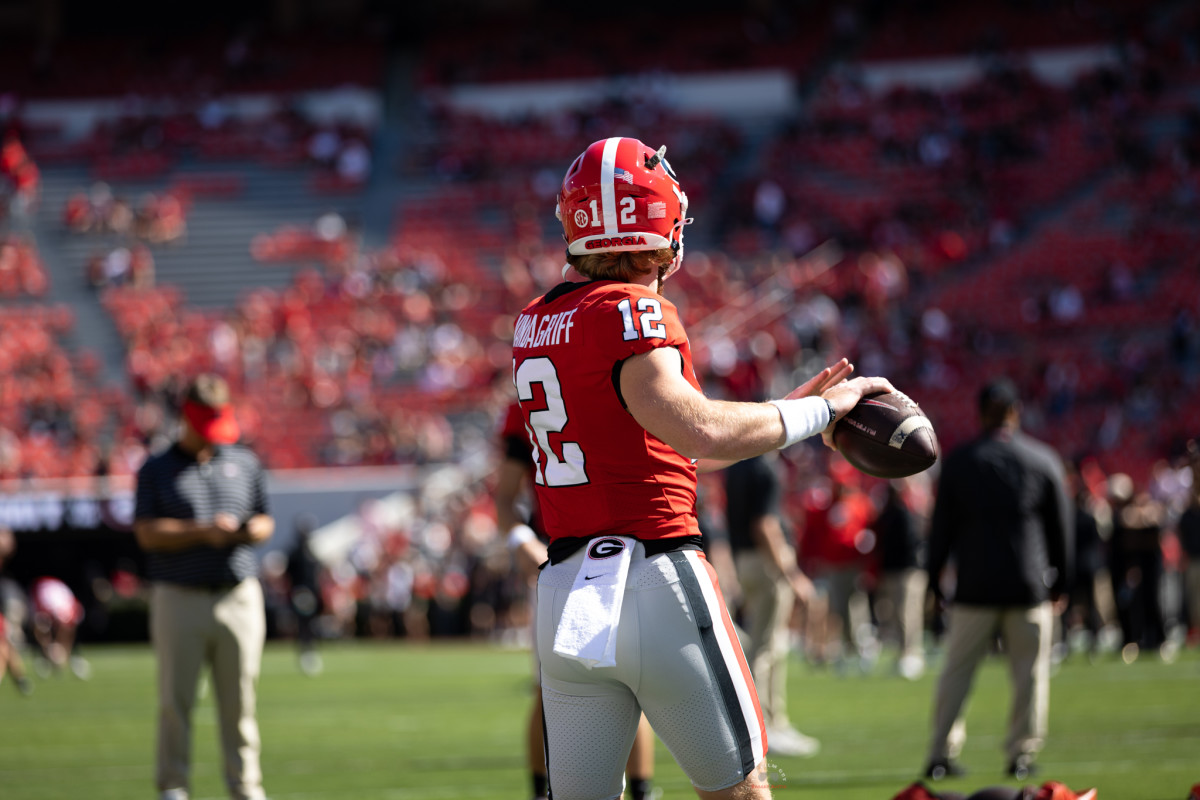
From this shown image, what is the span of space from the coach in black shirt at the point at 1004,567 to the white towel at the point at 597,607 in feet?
15.2

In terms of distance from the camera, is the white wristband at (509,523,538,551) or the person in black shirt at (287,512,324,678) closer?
the white wristband at (509,523,538,551)

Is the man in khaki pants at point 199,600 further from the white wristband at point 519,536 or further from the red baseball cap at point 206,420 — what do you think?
the white wristband at point 519,536

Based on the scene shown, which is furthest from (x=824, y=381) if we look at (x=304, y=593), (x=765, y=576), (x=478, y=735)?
(x=304, y=593)

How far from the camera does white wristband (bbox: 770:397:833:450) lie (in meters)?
3.70

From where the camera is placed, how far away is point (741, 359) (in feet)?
84.4

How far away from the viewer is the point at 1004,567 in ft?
25.4

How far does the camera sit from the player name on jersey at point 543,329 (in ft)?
12.1

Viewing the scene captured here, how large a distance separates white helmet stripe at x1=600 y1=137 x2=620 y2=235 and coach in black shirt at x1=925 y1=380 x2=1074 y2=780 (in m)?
4.68

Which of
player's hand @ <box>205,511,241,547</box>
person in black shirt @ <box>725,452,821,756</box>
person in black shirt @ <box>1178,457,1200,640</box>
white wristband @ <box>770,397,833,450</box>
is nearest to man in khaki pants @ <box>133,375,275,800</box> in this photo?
player's hand @ <box>205,511,241,547</box>

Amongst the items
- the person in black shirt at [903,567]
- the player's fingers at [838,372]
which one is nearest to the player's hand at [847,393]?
the player's fingers at [838,372]

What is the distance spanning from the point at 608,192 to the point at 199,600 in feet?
13.5

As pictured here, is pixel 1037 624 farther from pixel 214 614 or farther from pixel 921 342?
pixel 921 342

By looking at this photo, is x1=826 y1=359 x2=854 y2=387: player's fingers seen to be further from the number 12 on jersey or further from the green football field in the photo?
the green football field

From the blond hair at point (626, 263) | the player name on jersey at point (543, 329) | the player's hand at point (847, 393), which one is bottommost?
the player's hand at point (847, 393)
